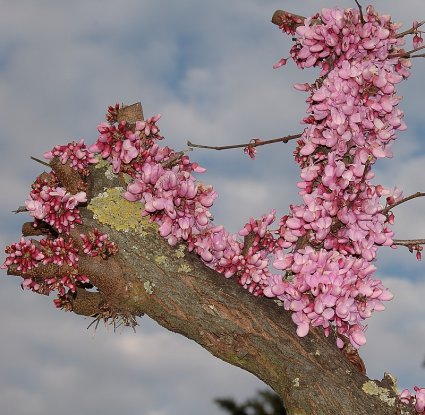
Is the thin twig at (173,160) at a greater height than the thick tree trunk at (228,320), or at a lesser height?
greater

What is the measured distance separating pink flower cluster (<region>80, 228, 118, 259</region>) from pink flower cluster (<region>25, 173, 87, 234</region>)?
31 cm

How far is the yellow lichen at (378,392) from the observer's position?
22.4 feet

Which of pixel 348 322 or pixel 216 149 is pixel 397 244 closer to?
pixel 348 322

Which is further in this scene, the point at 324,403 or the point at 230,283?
the point at 230,283

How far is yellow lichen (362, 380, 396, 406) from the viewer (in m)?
6.82

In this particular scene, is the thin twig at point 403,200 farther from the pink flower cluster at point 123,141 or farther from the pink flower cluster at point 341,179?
the pink flower cluster at point 123,141

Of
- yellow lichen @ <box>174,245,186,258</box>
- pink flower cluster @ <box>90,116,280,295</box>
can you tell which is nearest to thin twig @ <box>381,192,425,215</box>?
pink flower cluster @ <box>90,116,280,295</box>

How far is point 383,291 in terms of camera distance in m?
7.12

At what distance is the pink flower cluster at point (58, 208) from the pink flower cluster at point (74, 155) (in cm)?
41

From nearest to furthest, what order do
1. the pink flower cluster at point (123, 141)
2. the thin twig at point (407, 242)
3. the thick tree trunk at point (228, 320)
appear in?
the thick tree trunk at point (228, 320) < the pink flower cluster at point (123, 141) < the thin twig at point (407, 242)

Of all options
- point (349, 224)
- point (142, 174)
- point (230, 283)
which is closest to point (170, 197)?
point (142, 174)

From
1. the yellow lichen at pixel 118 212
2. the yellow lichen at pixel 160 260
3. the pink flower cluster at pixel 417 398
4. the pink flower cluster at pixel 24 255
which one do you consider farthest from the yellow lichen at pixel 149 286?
the pink flower cluster at pixel 417 398

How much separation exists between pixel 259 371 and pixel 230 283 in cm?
88

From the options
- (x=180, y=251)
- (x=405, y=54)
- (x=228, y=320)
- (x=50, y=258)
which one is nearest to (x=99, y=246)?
(x=50, y=258)
